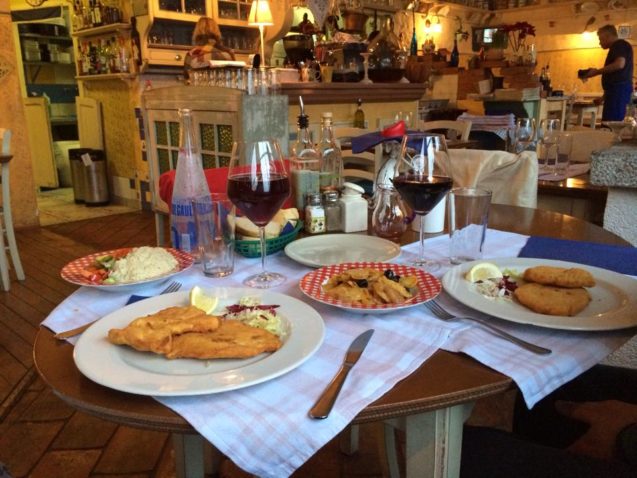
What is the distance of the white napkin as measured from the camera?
2.03 feet

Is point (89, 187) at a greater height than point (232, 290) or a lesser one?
lesser

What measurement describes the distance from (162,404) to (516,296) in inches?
20.5

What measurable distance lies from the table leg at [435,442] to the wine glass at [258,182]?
344 millimetres

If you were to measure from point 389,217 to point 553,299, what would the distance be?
19.4 inches

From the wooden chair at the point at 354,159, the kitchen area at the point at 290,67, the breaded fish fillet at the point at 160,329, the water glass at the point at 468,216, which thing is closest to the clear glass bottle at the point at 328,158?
the water glass at the point at 468,216

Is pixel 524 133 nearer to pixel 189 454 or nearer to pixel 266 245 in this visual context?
pixel 266 245

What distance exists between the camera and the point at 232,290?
0.82 metres

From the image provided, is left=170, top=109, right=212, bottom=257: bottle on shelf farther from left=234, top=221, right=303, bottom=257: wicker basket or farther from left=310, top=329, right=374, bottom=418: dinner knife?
left=310, top=329, right=374, bottom=418: dinner knife

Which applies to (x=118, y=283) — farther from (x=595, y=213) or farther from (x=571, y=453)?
(x=595, y=213)

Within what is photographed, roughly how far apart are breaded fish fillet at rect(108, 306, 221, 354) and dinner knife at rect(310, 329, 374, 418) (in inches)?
6.5

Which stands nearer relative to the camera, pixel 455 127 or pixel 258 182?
pixel 258 182

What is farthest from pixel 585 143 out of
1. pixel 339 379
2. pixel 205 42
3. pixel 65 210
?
pixel 65 210

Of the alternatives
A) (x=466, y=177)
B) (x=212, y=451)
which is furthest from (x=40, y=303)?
(x=466, y=177)

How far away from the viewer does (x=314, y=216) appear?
1218 millimetres
